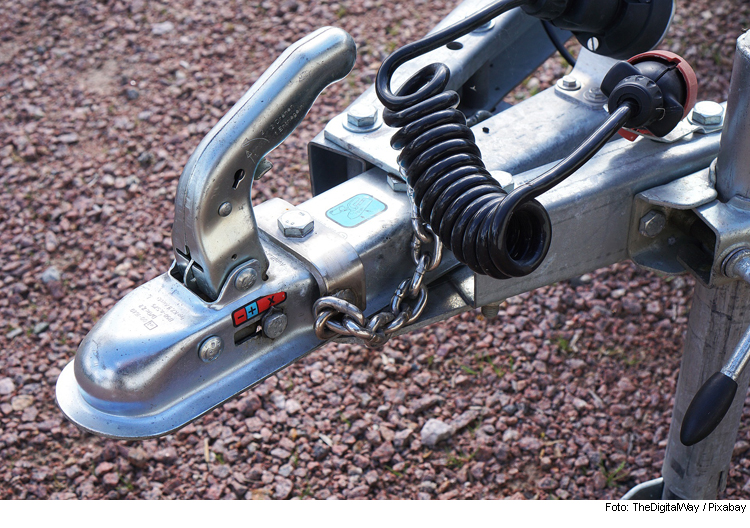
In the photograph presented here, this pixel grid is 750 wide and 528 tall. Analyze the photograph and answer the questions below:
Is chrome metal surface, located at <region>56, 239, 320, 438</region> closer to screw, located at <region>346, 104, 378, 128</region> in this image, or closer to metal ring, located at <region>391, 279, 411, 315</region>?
metal ring, located at <region>391, 279, 411, 315</region>

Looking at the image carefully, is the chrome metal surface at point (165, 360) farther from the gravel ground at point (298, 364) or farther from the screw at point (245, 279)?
the gravel ground at point (298, 364)

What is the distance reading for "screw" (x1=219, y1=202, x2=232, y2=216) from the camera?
1219 millimetres

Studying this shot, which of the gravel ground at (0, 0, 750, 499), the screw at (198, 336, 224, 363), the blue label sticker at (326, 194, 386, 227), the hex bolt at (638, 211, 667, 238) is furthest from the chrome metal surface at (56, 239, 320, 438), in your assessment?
the gravel ground at (0, 0, 750, 499)

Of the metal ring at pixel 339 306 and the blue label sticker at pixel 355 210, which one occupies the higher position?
the blue label sticker at pixel 355 210

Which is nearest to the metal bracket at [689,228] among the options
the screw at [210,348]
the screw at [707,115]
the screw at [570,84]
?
the screw at [707,115]

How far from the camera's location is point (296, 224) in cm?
133

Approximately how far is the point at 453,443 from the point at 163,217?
138 cm

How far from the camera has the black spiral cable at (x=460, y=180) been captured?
114 cm

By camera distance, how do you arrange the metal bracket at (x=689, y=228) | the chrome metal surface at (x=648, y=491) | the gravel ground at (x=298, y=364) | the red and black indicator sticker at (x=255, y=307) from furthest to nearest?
the gravel ground at (x=298, y=364), the chrome metal surface at (x=648, y=491), the metal bracket at (x=689, y=228), the red and black indicator sticker at (x=255, y=307)

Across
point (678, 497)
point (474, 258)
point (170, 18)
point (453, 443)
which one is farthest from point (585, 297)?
point (170, 18)

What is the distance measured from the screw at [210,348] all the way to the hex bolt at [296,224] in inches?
8.3

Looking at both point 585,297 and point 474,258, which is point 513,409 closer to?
point 585,297

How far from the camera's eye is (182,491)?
2.30 m

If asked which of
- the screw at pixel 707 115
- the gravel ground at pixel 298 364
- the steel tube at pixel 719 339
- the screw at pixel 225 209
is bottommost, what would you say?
the gravel ground at pixel 298 364
